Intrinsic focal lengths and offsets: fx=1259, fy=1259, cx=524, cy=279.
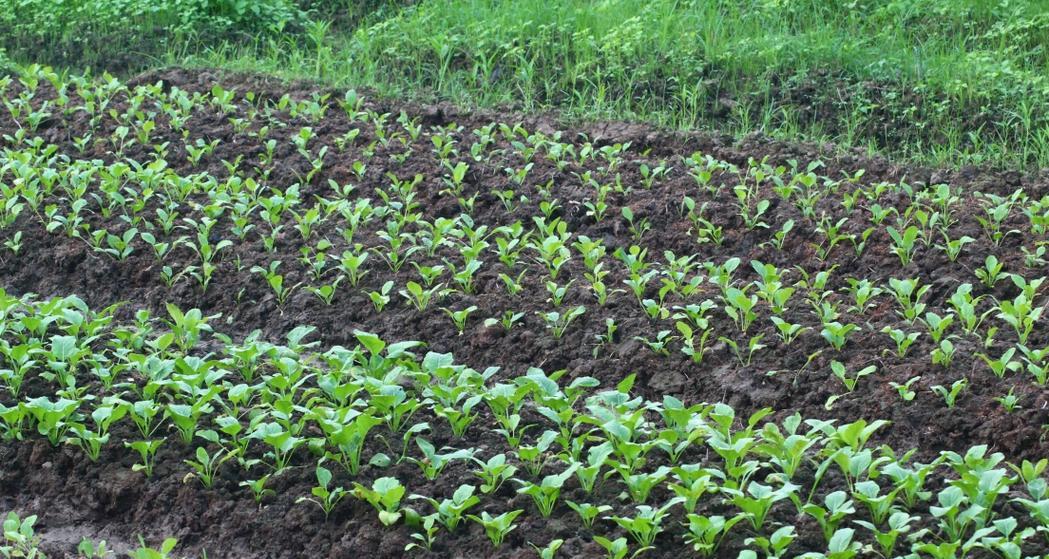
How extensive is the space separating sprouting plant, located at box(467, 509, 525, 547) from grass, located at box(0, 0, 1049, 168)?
4.62 meters

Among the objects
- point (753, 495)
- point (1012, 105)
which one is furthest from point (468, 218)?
point (1012, 105)

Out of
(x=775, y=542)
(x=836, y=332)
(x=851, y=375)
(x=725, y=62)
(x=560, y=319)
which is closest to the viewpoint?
(x=775, y=542)

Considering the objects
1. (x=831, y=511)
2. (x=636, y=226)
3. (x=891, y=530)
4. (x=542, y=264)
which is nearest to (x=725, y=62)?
(x=636, y=226)

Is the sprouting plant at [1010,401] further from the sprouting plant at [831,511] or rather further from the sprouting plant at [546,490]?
the sprouting plant at [546,490]

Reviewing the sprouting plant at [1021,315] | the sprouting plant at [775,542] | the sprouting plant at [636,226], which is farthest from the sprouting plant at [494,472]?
the sprouting plant at [636,226]

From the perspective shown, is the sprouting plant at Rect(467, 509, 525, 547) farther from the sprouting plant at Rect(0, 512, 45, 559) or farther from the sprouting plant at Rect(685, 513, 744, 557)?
the sprouting plant at Rect(0, 512, 45, 559)

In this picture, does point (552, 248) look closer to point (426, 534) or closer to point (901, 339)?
point (901, 339)

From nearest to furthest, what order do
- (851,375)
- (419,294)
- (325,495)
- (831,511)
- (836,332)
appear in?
(831,511) < (325,495) < (851,375) < (836,332) < (419,294)

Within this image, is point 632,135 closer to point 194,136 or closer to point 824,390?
point 194,136

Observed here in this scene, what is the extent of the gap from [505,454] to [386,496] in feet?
1.81

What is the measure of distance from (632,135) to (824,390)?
10.7ft

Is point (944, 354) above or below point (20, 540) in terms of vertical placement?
below

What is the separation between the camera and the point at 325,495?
12.5 ft

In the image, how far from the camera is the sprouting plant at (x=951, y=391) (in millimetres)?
4410
